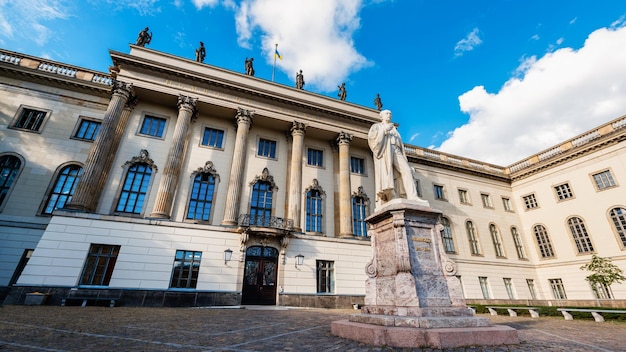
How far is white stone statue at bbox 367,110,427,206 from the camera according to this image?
23.1ft

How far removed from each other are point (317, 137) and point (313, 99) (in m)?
3.56

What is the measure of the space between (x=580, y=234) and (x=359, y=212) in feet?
64.0

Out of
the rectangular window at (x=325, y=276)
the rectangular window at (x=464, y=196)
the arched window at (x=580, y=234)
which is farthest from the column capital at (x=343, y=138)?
the arched window at (x=580, y=234)

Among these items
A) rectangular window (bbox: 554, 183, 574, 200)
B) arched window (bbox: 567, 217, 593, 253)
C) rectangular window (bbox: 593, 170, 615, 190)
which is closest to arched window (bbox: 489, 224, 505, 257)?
arched window (bbox: 567, 217, 593, 253)

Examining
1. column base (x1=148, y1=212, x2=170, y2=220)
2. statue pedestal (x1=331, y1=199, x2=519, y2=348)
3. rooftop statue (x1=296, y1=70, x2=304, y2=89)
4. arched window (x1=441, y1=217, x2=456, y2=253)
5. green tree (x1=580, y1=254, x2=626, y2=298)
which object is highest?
rooftop statue (x1=296, y1=70, x2=304, y2=89)

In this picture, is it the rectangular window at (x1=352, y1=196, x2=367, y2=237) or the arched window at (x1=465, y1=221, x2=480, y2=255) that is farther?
the arched window at (x1=465, y1=221, x2=480, y2=255)

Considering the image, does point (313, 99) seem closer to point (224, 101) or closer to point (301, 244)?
point (224, 101)

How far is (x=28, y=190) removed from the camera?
664 inches

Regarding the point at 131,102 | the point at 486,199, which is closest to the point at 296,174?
the point at 131,102

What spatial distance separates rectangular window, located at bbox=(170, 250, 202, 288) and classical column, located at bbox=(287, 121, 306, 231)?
6342 millimetres

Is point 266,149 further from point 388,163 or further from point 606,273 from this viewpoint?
point 606,273

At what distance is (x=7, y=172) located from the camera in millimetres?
17125

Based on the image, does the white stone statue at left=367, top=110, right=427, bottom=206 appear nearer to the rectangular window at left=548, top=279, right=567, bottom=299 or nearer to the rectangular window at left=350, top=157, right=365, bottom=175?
the rectangular window at left=350, top=157, right=365, bottom=175

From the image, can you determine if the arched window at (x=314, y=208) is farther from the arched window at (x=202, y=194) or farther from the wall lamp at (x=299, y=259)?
the arched window at (x=202, y=194)
